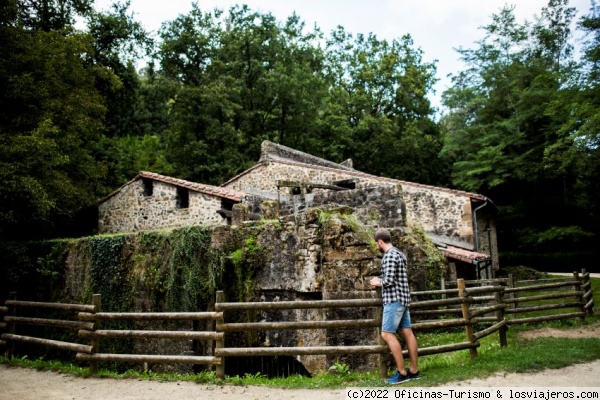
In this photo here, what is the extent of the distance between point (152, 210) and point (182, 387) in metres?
12.0

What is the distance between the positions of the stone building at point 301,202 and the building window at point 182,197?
38 millimetres

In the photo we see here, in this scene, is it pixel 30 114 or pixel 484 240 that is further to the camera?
pixel 484 240

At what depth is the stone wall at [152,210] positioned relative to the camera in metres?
17.0

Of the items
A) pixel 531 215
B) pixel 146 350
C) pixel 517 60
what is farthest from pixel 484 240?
pixel 146 350

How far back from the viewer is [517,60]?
31359 mm

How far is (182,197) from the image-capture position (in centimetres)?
1792

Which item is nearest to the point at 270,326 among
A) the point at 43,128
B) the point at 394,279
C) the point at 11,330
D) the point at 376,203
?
the point at 394,279

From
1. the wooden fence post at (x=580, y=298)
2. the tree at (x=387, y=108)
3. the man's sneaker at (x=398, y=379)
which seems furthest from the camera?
the tree at (x=387, y=108)

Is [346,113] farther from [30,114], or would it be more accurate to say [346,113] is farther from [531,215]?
[30,114]

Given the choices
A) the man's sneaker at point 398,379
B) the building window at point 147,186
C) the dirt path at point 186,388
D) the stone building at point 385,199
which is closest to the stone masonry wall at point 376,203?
the stone building at point 385,199

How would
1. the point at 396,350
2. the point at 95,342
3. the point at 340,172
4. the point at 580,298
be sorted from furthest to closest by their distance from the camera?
the point at 340,172 < the point at 580,298 < the point at 95,342 < the point at 396,350

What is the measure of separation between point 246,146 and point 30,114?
17110 millimetres

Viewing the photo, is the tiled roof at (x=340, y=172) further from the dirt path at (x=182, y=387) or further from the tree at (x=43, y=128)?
the dirt path at (x=182, y=387)

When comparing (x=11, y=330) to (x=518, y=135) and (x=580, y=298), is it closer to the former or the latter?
(x=580, y=298)
